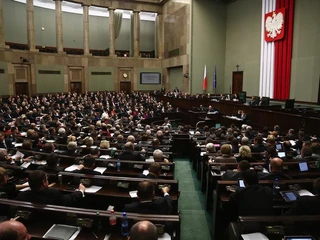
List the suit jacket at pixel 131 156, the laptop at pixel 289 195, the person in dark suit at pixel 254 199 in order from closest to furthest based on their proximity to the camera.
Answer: the person in dark suit at pixel 254 199 < the laptop at pixel 289 195 < the suit jacket at pixel 131 156

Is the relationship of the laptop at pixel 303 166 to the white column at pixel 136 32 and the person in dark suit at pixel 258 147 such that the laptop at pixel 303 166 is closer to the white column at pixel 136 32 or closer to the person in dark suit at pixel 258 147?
the person in dark suit at pixel 258 147

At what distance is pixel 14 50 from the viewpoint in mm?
18719

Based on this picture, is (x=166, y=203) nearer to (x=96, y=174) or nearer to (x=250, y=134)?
(x=96, y=174)

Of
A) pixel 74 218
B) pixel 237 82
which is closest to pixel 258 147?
pixel 74 218

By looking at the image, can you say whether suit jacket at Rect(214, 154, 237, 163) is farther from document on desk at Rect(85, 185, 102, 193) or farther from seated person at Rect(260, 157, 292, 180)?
document on desk at Rect(85, 185, 102, 193)

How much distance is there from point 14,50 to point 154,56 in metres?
13.5

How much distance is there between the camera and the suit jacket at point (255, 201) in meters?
3.09

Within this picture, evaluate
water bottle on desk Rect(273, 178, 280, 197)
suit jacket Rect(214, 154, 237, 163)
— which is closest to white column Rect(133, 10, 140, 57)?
suit jacket Rect(214, 154, 237, 163)

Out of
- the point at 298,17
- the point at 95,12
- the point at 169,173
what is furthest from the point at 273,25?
the point at 95,12

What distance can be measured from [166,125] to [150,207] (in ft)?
25.4

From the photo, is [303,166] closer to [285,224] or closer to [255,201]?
[255,201]

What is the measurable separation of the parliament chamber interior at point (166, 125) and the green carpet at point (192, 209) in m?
0.03

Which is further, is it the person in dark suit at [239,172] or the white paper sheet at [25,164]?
the white paper sheet at [25,164]

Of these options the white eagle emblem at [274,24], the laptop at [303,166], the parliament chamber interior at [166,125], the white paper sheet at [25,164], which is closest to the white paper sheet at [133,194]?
the parliament chamber interior at [166,125]
